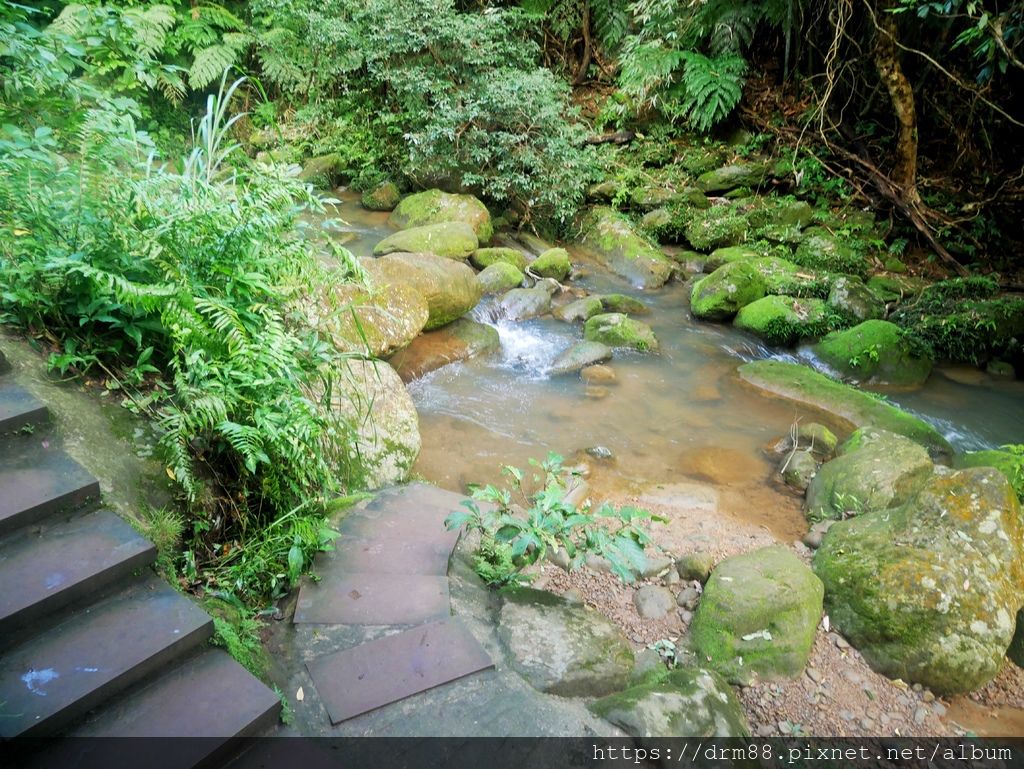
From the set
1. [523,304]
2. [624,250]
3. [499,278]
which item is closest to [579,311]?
[523,304]

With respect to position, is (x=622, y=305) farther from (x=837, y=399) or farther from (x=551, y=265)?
(x=837, y=399)

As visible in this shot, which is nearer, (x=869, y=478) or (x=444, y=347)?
(x=869, y=478)

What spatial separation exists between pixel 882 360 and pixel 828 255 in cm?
254

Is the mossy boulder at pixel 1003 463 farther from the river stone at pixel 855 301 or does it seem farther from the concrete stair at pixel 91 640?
the concrete stair at pixel 91 640

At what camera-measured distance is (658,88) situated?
10.1 m

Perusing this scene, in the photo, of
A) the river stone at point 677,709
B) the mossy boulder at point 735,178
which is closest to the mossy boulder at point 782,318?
the mossy boulder at point 735,178

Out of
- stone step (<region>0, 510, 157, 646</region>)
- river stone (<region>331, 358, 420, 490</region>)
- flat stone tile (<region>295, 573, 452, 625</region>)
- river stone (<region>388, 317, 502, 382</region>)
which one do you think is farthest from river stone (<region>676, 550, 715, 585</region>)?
river stone (<region>388, 317, 502, 382</region>)

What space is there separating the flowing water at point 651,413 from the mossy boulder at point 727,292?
0.77 ft

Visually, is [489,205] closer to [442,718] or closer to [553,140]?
[553,140]

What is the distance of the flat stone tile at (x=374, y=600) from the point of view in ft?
7.61

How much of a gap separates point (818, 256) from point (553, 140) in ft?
13.0

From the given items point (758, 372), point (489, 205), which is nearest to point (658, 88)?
point (489, 205)

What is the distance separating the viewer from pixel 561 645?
94.2 inches

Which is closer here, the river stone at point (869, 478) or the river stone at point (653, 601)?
the river stone at point (653, 601)
